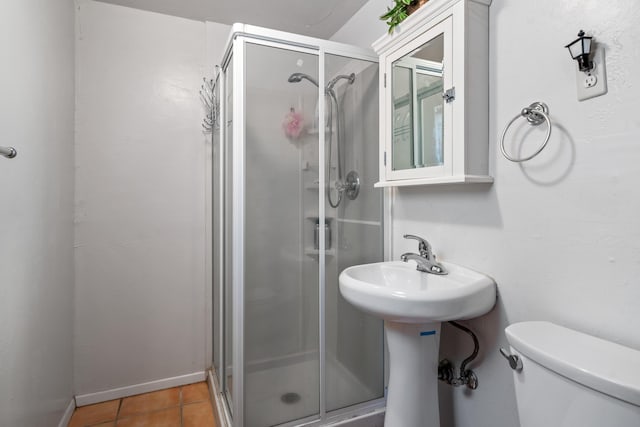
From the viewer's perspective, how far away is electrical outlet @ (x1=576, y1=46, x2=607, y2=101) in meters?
0.83

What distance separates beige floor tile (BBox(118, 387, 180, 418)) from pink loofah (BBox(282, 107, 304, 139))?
1.77 m

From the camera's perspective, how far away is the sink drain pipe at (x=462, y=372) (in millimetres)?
1217

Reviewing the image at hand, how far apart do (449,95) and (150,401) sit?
2.36 metres

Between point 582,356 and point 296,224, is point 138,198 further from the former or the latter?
point 582,356

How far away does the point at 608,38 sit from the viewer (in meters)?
0.82

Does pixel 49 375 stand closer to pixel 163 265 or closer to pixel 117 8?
pixel 163 265

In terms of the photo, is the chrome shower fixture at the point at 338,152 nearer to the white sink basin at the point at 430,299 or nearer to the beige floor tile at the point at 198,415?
the white sink basin at the point at 430,299

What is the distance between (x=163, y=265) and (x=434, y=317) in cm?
177

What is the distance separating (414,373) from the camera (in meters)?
1.19

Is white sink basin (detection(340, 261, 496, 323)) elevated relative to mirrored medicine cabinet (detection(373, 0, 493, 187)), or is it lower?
lower

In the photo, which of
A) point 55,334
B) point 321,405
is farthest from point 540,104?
point 55,334

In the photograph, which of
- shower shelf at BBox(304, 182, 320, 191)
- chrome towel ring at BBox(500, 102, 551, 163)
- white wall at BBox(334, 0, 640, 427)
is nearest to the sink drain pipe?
white wall at BBox(334, 0, 640, 427)

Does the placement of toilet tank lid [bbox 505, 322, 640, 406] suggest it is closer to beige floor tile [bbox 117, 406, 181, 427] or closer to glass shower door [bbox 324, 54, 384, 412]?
glass shower door [bbox 324, 54, 384, 412]

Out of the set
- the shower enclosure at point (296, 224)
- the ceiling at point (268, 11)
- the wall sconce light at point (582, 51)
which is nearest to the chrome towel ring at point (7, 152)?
the shower enclosure at point (296, 224)
